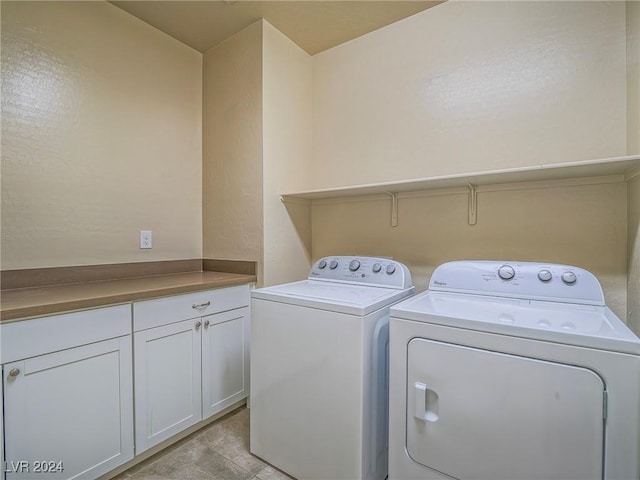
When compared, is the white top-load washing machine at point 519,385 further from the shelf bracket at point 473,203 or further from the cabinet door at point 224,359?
the cabinet door at point 224,359

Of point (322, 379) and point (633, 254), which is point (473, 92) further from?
point (322, 379)

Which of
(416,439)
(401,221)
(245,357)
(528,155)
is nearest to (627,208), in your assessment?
(528,155)

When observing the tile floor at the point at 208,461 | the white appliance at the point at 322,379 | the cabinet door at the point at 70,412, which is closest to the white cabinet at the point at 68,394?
the cabinet door at the point at 70,412

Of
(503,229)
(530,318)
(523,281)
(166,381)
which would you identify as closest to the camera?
(530,318)

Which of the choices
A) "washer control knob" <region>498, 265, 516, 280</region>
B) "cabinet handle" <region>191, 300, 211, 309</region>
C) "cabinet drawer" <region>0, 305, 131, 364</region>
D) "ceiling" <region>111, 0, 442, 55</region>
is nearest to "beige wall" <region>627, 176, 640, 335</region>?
"washer control knob" <region>498, 265, 516, 280</region>

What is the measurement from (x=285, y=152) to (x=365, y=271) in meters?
1.05

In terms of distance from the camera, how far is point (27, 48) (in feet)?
5.14

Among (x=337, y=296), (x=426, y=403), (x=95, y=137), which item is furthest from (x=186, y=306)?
(x=426, y=403)

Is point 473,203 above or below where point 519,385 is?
above

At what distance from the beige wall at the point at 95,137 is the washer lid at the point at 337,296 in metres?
1.09

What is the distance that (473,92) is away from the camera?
177 cm

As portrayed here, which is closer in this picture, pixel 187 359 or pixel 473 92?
pixel 187 359

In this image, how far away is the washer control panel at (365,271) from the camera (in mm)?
1666

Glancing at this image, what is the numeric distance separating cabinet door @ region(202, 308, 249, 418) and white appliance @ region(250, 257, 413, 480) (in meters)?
0.37
